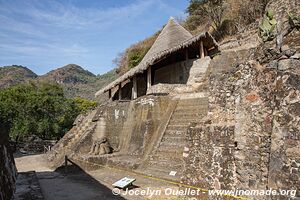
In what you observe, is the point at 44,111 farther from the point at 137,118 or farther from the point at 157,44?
the point at 137,118

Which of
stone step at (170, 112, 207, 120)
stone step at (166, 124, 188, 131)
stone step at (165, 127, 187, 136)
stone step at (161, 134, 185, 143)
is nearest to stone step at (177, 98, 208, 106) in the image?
stone step at (170, 112, 207, 120)

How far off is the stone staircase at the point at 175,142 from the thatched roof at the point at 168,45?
329 centimetres

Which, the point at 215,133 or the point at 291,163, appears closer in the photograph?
the point at 291,163

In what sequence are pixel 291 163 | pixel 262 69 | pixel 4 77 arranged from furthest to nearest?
pixel 4 77 < pixel 262 69 < pixel 291 163

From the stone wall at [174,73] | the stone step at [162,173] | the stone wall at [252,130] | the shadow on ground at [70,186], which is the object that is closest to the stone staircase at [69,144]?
the shadow on ground at [70,186]

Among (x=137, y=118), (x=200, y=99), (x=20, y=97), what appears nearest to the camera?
→ (x=200, y=99)

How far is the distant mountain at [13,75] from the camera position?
77312 mm

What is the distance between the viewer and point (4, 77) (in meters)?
81.6

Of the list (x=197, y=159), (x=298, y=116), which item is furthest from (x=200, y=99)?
(x=298, y=116)

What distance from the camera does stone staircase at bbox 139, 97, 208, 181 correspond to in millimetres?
8500

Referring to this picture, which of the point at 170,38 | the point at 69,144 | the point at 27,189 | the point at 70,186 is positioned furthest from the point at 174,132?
the point at 170,38

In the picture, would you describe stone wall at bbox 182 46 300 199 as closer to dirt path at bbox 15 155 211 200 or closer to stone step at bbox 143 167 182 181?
dirt path at bbox 15 155 211 200

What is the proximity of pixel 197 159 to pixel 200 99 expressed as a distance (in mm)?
5756

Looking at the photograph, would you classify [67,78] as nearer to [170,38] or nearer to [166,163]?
[170,38]
